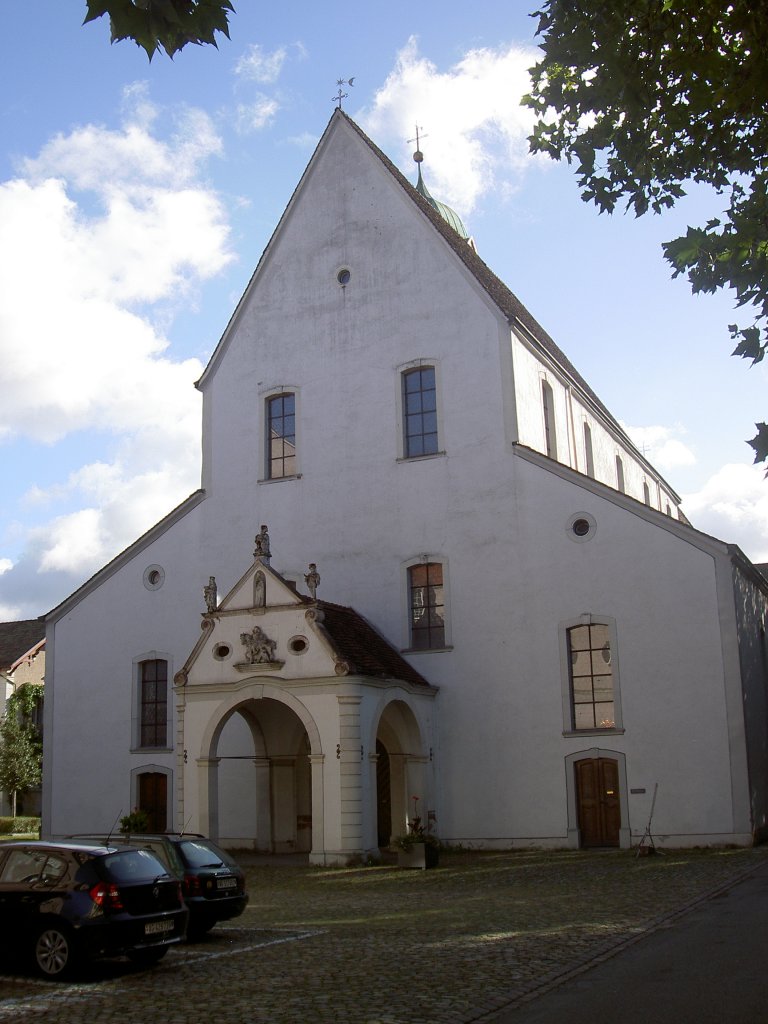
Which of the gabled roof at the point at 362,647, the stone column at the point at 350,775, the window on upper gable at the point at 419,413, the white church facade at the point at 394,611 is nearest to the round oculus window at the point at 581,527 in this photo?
the white church facade at the point at 394,611

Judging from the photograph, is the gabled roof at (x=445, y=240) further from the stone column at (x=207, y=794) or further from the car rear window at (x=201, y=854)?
the car rear window at (x=201, y=854)

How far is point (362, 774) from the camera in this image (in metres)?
24.4

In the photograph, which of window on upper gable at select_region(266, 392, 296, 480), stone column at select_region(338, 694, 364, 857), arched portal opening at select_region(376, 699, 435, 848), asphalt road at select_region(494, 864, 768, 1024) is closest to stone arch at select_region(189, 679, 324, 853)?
arched portal opening at select_region(376, 699, 435, 848)

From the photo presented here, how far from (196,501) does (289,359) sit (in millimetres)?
4953

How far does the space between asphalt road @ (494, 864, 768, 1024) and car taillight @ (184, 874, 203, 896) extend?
5356 mm

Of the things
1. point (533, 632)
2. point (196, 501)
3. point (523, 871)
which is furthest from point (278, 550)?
point (523, 871)

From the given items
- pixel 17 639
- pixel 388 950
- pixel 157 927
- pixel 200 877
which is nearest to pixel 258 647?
pixel 200 877

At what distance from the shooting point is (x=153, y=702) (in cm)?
3162

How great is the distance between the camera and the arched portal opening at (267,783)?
95.1 feet

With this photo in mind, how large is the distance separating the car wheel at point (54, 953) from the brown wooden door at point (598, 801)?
17.0 m

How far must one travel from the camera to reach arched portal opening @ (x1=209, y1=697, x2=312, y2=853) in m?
29.0

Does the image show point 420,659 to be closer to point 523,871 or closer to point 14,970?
point 523,871

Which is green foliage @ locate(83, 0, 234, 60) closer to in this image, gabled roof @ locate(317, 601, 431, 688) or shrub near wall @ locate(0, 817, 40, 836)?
gabled roof @ locate(317, 601, 431, 688)

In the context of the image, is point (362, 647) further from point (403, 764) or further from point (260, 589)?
point (403, 764)
